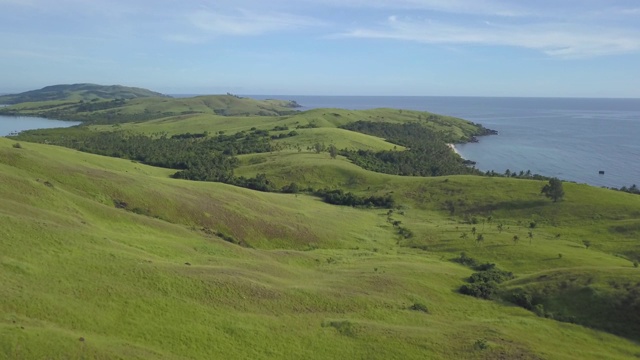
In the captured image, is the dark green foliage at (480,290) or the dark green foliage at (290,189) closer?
the dark green foliage at (480,290)

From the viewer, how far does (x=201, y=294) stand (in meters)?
47.1

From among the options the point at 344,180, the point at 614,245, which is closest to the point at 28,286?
the point at 614,245

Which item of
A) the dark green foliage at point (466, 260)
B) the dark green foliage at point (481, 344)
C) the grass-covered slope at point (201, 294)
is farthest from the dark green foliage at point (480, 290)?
the dark green foliage at point (481, 344)

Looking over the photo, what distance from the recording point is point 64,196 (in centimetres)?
6938

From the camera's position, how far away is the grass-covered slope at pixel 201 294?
38.4 metres

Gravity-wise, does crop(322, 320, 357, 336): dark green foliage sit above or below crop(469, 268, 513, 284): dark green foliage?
above

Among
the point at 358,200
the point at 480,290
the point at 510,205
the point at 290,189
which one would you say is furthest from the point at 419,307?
the point at 290,189

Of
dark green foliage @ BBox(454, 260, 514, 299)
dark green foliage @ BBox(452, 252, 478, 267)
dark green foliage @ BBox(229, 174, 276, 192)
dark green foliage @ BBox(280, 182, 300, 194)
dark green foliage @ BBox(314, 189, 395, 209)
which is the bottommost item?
dark green foliage @ BBox(452, 252, 478, 267)

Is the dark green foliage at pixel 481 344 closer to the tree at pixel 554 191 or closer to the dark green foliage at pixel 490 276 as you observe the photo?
the dark green foliage at pixel 490 276

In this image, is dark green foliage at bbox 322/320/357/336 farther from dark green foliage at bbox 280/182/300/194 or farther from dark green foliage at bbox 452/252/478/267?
dark green foliage at bbox 280/182/300/194

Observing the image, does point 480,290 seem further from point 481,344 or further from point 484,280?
point 481,344

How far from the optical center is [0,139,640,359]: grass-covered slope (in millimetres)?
38438

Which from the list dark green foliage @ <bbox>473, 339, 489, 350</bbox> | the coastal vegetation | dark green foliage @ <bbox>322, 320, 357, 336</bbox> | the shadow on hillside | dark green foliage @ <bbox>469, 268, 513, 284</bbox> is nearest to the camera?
the coastal vegetation

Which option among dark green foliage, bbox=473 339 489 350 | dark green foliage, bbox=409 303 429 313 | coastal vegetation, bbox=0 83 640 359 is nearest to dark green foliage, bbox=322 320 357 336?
coastal vegetation, bbox=0 83 640 359
